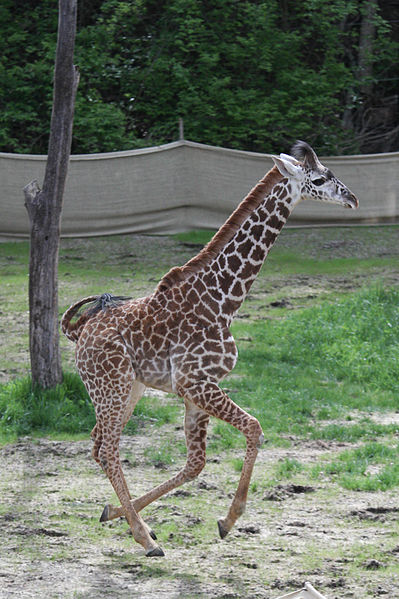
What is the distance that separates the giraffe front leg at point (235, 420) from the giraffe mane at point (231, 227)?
0.70m

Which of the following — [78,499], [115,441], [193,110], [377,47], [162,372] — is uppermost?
[377,47]

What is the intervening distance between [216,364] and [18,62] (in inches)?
535

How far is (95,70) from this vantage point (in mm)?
16812

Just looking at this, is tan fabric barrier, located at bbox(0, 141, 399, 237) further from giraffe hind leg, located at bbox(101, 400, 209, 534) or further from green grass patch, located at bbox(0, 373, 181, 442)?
giraffe hind leg, located at bbox(101, 400, 209, 534)

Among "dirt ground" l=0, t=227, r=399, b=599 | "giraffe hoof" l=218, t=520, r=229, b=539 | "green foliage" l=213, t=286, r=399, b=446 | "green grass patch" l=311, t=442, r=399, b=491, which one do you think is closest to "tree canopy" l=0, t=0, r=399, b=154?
"green foliage" l=213, t=286, r=399, b=446

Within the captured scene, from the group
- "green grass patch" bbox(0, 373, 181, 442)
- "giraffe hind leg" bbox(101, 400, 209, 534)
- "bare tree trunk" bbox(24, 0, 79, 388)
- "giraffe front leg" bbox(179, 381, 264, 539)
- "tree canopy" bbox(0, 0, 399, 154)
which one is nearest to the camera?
"giraffe front leg" bbox(179, 381, 264, 539)

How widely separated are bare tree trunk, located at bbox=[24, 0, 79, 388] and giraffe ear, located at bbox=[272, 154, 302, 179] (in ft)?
9.86

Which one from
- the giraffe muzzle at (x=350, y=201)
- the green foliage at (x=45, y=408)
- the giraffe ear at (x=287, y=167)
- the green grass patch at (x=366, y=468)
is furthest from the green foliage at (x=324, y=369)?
the giraffe ear at (x=287, y=167)

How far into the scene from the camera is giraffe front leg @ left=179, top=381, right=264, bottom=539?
5.16 meters

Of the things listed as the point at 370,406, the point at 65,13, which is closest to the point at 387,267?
the point at 370,406

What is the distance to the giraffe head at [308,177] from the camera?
533 cm

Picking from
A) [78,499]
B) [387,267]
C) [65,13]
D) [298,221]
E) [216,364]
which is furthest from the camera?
→ [298,221]

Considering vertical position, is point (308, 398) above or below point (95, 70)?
below

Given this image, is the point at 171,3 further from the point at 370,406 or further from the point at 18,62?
the point at 370,406
